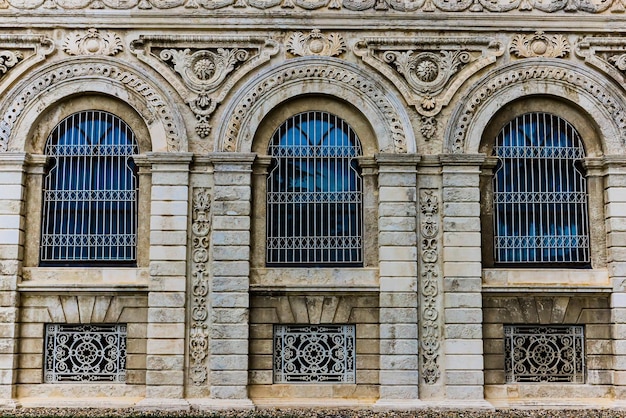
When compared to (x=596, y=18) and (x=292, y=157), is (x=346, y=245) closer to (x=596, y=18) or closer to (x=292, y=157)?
(x=292, y=157)

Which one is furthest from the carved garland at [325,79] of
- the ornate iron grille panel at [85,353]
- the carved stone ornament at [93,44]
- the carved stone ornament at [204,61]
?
the ornate iron grille panel at [85,353]

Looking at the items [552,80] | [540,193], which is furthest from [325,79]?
[540,193]

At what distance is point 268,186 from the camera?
1585cm

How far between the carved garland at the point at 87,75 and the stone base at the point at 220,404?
5289 millimetres

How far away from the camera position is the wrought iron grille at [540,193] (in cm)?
1580

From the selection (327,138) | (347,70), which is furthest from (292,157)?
(347,70)

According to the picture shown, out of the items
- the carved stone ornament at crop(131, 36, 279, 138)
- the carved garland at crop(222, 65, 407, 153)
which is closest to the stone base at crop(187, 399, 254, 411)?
the carved garland at crop(222, 65, 407, 153)

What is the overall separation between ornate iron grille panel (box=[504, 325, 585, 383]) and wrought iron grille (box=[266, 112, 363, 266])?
3548 millimetres

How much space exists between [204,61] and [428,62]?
458 centimetres

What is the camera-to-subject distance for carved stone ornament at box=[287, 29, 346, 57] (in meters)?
15.8

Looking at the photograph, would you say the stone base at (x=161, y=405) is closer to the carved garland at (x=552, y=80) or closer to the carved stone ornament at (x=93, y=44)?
the carved stone ornament at (x=93, y=44)

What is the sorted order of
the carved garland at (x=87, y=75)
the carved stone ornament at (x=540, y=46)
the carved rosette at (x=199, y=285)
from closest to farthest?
the carved rosette at (x=199, y=285) < the carved garland at (x=87, y=75) < the carved stone ornament at (x=540, y=46)

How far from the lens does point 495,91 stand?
1584cm

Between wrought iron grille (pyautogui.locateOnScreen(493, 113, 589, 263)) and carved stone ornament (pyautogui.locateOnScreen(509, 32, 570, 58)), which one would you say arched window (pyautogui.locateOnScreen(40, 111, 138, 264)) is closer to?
wrought iron grille (pyautogui.locateOnScreen(493, 113, 589, 263))
